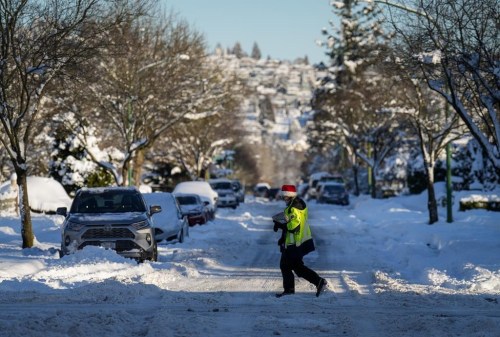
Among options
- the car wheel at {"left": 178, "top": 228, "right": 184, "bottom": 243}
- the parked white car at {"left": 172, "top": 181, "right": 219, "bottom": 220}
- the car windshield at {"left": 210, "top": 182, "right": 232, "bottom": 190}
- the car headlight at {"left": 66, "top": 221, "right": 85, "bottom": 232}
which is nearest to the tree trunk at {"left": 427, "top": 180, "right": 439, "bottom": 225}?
the parked white car at {"left": 172, "top": 181, "right": 219, "bottom": 220}

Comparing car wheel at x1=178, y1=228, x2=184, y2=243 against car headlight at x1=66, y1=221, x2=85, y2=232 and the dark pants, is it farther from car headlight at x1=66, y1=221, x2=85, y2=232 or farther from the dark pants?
the dark pants

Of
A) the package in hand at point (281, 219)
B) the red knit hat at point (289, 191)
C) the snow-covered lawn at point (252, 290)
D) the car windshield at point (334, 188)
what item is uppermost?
the car windshield at point (334, 188)

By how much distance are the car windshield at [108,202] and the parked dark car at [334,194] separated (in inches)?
1624

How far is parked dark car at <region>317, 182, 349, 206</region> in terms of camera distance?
59812 mm

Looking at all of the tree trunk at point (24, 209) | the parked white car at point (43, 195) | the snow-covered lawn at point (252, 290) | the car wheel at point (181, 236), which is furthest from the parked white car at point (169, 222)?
the parked white car at point (43, 195)

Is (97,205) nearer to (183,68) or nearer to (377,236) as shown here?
(377,236)

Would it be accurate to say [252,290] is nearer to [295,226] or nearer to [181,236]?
[295,226]

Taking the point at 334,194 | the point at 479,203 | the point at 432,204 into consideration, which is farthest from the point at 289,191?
the point at 334,194

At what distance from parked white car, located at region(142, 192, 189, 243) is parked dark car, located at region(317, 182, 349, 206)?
3443 centimetres

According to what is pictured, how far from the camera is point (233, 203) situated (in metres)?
53.0

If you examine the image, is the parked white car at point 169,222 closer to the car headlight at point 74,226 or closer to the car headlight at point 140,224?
the car headlight at point 140,224

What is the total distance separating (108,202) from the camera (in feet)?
63.8

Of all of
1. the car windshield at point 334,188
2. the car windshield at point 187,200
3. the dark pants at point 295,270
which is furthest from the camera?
the car windshield at point 334,188

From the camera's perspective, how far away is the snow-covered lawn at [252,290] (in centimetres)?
959
